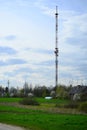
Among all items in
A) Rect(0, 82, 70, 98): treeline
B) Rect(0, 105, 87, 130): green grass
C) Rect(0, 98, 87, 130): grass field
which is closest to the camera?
Rect(0, 105, 87, 130): green grass

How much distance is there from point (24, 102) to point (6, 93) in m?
73.3

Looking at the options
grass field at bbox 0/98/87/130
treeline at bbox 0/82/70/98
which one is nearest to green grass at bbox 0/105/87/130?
grass field at bbox 0/98/87/130

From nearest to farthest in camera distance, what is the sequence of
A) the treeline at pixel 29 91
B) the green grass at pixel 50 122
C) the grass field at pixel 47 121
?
the green grass at pixel 50 122 → the grass field at pixel 47 121 → the treeline at pixel 29 91

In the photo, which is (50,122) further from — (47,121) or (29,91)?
(29,91)

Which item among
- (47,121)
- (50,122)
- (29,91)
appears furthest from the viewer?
(29,91)

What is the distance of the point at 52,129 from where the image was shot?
84.3ft

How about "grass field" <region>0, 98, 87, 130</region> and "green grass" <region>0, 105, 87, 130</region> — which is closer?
"green grass" <region>0, 105, 87, 130</region>

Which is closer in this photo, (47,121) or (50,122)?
(50,122)

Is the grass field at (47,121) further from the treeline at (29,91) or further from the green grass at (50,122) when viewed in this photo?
the treeline at (29,91)

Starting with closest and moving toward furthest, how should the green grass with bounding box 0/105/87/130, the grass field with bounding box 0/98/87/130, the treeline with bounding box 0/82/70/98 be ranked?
the green grass with bounding box 0/105/87/130 → the grass field with bounding box 0/98/87/130 → the treeline with bounding box 0/82/70/98

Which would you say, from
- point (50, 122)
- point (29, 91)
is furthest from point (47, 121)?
point (29, 91)

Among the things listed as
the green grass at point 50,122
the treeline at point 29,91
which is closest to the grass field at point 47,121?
the green grass at point 50,122

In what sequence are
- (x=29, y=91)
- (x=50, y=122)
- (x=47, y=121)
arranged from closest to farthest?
(x=50, y=122) < (x=47, y=121) < (x=29, y=91)

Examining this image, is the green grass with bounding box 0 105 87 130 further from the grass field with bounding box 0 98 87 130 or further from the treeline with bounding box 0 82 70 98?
the treeline with bounding box 0 82 70 98
